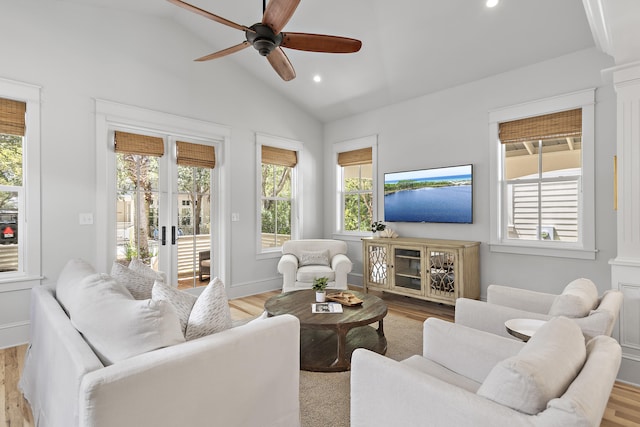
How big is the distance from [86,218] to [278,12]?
2892mm

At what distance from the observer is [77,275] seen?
1.97 meters

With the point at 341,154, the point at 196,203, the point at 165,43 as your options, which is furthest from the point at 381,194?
the point at 165,43

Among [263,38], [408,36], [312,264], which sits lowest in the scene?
[312,264]

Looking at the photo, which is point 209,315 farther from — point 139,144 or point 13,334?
point 139,144

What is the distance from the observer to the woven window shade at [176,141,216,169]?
430 centimetres

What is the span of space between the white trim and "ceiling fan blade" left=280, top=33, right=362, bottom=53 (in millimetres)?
2248

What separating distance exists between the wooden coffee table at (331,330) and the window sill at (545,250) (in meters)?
1.81

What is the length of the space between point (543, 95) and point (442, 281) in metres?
2.29

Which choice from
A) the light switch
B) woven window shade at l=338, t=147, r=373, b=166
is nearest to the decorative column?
woven window shade at l=338, t=147, r=373, b=166

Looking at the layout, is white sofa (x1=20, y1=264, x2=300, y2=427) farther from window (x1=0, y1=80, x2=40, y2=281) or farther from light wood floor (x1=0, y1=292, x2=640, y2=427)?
window (x1=0, y1=80, x2=40, y2=281)

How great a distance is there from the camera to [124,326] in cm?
140

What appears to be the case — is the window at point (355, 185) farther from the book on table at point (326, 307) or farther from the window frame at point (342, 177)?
the book on table at point (326, 307)

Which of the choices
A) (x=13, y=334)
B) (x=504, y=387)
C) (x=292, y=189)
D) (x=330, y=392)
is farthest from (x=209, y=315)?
(x=292, y=189)

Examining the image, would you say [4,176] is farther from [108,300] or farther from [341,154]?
[341,154]
